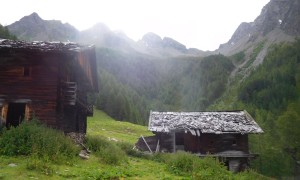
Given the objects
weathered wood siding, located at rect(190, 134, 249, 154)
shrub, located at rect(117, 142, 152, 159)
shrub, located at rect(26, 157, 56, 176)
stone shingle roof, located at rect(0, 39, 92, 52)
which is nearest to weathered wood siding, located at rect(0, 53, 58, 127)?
stone shingle roof, located at rect(0, 39, 92, 52)

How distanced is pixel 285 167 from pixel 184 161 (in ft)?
114

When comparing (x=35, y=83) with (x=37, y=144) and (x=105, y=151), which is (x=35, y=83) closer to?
(x=37, y=144)

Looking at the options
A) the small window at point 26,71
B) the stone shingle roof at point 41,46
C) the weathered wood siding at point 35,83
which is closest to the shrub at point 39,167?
the weathered wood siding at point 35,83

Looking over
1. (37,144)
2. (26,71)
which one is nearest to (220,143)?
(26,71)

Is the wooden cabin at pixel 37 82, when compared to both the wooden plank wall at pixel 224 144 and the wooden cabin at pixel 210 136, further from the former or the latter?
the wooden plank wall at pixel 224 144

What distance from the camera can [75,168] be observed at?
1619 cm

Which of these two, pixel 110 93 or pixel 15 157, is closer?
pixel 15 157

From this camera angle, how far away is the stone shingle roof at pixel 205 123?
3441 cm

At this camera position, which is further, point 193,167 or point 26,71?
point 26,71

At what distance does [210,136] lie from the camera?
35719 millimetres

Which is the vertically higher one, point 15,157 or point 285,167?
point 15,157

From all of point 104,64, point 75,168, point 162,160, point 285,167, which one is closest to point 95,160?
point 75,168

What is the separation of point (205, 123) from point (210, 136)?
156 cm

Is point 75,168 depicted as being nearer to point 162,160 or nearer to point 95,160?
point 95,160
